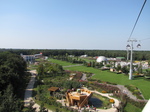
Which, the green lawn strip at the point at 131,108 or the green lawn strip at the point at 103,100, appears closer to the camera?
the green lawn strip at the point at 131,108

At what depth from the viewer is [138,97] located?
15.2 metres

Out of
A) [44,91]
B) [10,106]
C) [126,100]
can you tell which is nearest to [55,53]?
[44,91]

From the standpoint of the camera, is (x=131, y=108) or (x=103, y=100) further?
(x=103, y=100)

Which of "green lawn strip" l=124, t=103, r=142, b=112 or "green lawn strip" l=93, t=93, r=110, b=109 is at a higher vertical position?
"green lawn strip" l=124, t=103, r=142, b=112

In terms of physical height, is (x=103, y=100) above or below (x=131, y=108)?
below

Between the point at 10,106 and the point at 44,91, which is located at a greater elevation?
the point at 10,106

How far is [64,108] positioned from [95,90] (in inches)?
304

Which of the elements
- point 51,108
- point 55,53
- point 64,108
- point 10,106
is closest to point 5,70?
point 51,108

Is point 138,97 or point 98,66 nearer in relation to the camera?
point 138,97

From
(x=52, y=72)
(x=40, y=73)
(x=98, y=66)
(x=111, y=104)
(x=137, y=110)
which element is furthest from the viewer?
(x=98, y=66)

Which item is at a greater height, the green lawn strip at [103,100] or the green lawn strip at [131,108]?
the green lawn strip at [131,108]

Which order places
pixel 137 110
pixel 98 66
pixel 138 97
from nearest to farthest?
pixel 137 110
pixel 138 97
pixel 98 66

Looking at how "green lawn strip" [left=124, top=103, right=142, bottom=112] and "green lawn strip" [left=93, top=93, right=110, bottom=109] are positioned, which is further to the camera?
"green lawn strip" [left=93, top=93, right=110, bottom=109]

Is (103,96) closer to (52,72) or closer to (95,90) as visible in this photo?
(95,90)
